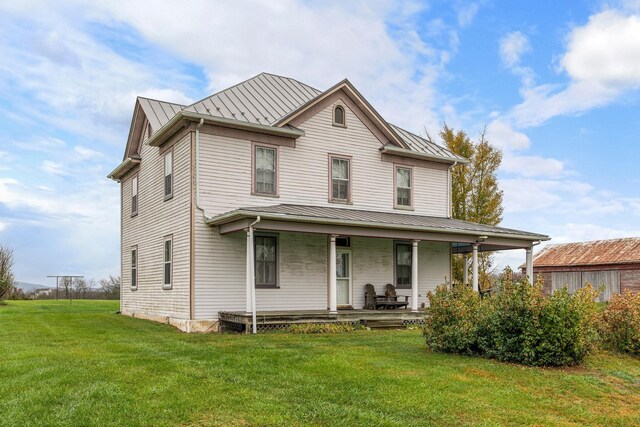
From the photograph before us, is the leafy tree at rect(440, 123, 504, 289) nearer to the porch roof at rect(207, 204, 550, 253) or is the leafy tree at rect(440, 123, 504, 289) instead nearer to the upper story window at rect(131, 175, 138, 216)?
the porch roof at rect(207, 204, 550, 253)

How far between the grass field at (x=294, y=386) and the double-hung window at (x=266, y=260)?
440cm

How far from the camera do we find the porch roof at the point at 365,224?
1490 cm

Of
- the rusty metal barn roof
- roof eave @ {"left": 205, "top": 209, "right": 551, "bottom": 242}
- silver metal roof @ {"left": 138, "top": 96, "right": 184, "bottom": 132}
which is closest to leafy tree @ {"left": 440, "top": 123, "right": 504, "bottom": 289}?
the rusty metal barn roof

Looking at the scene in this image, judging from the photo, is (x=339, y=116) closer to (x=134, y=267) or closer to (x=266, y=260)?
(x=266, y=260)

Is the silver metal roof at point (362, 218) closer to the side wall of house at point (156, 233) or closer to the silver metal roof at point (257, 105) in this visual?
the side wall of house at point (156, 233)

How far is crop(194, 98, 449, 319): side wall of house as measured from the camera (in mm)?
15992

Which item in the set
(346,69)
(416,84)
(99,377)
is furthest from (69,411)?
(346,69)

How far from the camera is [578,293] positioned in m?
10.6

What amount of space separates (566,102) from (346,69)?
308 inches

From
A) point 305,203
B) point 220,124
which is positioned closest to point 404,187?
point 305,203

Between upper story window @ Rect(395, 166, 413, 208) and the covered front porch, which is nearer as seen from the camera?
the covered front porch

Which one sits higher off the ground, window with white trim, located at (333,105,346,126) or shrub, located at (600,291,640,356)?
window with white trim, located at (333,105,346,126)

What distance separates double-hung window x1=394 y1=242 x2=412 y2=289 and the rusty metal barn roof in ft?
54.8

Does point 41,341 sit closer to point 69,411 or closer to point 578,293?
point 69,411
